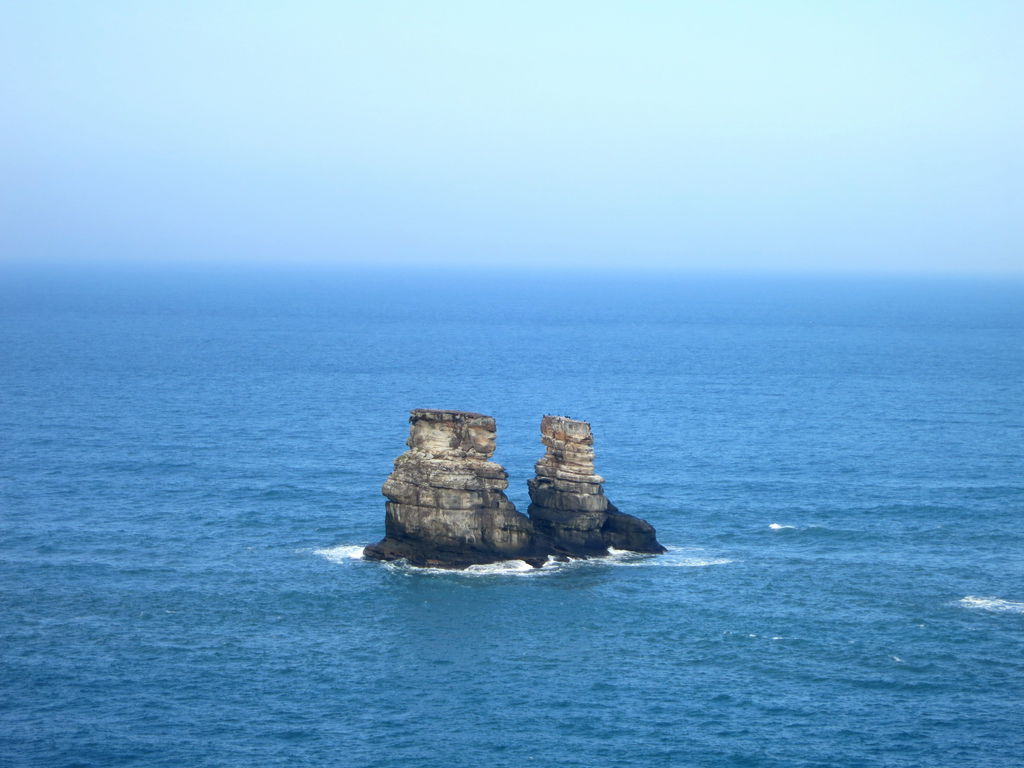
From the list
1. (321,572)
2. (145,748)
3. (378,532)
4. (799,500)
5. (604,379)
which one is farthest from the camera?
(604,379)

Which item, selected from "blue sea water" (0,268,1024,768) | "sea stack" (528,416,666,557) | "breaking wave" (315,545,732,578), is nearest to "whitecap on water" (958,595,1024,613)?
"blue sea water" (0,268,1024,768)

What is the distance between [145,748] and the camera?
53.0 metres

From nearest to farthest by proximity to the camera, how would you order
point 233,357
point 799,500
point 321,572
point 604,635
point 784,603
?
1. point 604,635
2. point 784,603
3. point 321,572
4. point 799,500
5. point 233,357

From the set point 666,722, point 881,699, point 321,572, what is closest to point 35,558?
point 321,572

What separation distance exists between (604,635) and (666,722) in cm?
1054

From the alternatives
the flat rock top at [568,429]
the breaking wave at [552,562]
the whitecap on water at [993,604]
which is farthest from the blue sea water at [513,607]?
the flat rock top at [568,429]

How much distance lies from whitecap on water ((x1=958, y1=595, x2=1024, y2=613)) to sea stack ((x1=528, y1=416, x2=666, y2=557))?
59.6 feet

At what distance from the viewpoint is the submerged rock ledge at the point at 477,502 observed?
77.2 m

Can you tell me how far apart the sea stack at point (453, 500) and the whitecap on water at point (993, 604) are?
23315mm

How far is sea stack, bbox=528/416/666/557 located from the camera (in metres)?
79.5

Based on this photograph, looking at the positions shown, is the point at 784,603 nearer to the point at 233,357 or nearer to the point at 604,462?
the point at 604,462

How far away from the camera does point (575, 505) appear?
79688mm

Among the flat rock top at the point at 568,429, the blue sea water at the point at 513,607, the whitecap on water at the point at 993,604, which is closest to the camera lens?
A: the blue sea water at the point at 513,607

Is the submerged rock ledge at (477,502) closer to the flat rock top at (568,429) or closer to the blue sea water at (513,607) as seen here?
the flat rock top at (568,429)
